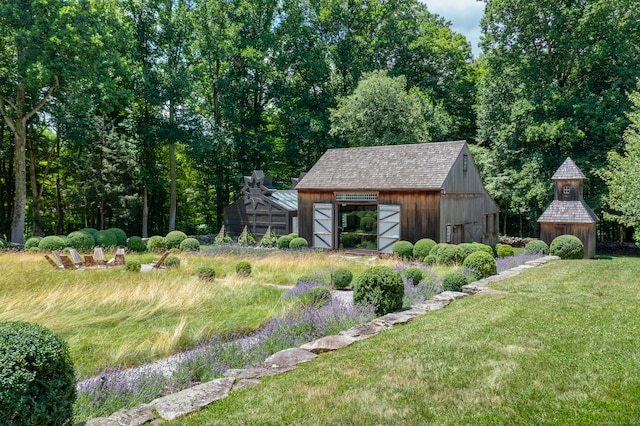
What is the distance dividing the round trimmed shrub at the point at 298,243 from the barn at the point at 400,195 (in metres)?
0.67

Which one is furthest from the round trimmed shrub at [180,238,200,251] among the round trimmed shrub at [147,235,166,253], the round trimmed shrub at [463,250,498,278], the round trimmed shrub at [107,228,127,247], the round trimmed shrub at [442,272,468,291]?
the round trimmed shrub at [442,272,468,291]

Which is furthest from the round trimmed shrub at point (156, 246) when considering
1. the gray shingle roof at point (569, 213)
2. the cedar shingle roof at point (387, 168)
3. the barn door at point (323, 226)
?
the gray shingle roof at point (569, 213)

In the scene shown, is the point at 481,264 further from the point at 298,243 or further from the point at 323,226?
the point at 298,243

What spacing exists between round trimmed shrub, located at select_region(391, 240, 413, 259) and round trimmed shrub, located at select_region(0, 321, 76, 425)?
50.2 feet

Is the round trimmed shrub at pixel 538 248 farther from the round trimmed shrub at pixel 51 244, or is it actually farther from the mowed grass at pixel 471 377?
the round trimmed shrub at pixel 51 244

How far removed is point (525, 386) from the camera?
15.9ft

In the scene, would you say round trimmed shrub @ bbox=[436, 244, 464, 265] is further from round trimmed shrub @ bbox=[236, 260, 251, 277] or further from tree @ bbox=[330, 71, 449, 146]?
tree @ bbox=[330, 71, 449, 146]

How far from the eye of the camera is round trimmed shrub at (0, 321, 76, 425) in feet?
10.8

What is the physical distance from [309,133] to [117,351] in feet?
92.5

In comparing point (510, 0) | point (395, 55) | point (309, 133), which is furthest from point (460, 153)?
point (395, 55)

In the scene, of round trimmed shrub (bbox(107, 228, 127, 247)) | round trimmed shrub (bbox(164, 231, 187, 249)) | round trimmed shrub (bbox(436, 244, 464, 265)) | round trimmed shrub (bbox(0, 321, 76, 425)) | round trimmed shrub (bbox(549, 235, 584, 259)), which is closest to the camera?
round trimmed shrub (bbox(0, 321, 76, 425))

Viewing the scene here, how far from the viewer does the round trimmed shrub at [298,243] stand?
21.3m

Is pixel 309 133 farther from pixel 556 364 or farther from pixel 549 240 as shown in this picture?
pixel 556 364

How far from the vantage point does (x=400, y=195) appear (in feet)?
64.8
